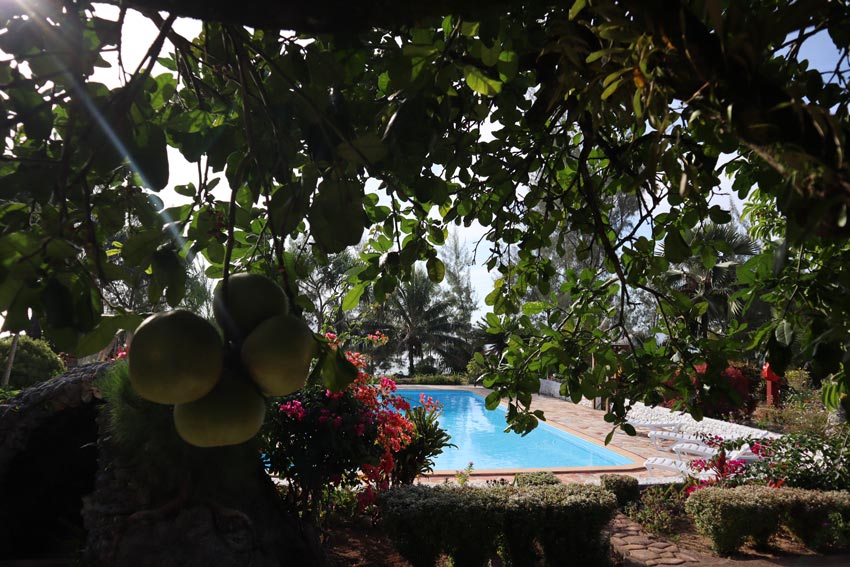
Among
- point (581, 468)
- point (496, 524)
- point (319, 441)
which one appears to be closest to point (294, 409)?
point (319, 441)

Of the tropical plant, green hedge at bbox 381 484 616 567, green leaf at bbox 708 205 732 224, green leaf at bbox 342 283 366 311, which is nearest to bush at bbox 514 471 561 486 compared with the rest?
green hedge at bbox 381 484 616 567

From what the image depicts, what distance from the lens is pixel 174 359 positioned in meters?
0.75

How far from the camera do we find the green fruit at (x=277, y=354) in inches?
31.5

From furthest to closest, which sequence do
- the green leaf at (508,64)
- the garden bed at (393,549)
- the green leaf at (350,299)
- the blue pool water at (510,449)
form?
the blue pool water at (510,449), the garden bed at (393,549), the green leaf at (350,299), the green leaf at (508,64)

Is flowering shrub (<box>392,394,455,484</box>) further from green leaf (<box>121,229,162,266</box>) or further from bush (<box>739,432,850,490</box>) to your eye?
green leaf (<box>121,229,162,266</box>)

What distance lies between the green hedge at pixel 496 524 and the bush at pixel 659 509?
1762 mm

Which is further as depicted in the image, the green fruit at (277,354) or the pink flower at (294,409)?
the pink flower at (294,409)

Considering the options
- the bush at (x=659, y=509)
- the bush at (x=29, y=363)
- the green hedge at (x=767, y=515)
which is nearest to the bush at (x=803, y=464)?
the green hedge at (x=767, y=515)

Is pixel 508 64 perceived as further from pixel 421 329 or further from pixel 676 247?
pixel 421 329

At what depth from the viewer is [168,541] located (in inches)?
127

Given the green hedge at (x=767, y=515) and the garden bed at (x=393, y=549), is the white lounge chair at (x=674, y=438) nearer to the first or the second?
the garden bed at (x=393, y=549)

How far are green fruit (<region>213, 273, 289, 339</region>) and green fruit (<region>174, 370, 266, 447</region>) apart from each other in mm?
82

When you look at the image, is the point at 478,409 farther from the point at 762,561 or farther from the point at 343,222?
the point at 343,222

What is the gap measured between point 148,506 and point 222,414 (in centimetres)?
311
